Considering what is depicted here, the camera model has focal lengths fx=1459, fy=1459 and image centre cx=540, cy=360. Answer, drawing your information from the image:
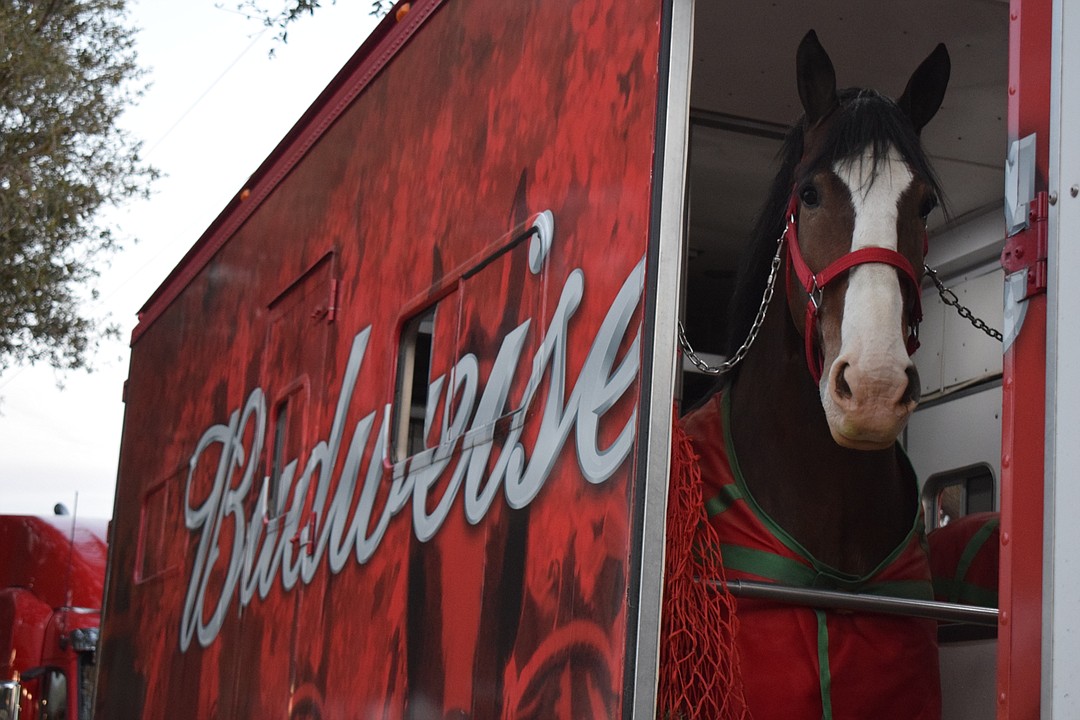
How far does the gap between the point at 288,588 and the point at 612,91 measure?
7.79ft

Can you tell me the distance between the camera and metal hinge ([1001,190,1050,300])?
2.31 meters

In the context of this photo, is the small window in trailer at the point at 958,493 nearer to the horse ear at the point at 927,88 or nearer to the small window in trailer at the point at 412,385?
the horse ear at the point at 927,88

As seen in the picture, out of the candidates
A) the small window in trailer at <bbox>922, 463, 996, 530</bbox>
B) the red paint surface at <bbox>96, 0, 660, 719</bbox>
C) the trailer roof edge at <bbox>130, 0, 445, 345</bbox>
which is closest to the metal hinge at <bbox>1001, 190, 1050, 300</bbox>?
the red paint surface at <bbox>96, 0, 660, 719</bbox>

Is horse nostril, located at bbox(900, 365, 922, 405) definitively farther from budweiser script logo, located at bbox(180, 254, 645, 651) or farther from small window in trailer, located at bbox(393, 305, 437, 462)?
small window in trailer, located at bbox(393, 305, 437, 462)

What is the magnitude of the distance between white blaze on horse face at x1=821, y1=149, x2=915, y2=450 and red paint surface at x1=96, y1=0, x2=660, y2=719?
0.48 metres

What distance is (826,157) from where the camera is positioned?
3486mm

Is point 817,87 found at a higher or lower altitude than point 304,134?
lower

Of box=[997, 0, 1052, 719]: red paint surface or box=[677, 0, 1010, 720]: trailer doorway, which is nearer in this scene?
box=[997, 0, 1052, 719]: red paint surface

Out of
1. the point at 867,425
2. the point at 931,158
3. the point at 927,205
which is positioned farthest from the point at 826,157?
the point at 931,158

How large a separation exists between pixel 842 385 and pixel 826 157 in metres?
0.70

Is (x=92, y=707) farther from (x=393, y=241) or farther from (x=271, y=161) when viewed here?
(x=393, y=241)

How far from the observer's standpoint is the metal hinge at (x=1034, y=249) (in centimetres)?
231

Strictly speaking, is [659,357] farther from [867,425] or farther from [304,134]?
[304,134]

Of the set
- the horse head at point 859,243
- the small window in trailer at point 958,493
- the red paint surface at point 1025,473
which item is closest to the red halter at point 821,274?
the horse head at point 859,243
